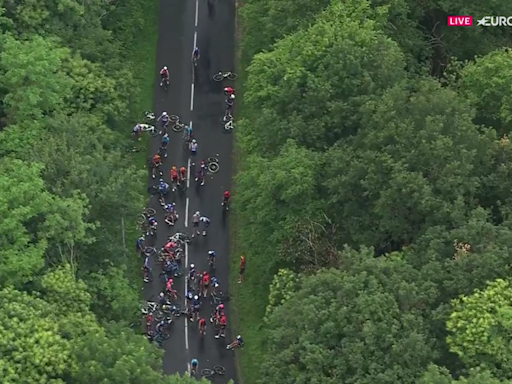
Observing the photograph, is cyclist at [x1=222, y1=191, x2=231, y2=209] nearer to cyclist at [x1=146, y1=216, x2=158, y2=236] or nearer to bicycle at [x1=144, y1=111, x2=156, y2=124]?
→ cyclist at [x1=146, y1=216, x2=158, y2=236]

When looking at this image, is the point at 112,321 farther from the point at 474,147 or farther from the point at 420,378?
the point at 474,147

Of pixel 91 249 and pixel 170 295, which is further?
pixel 170 295

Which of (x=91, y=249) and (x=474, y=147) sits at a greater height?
(x=474, y=147)

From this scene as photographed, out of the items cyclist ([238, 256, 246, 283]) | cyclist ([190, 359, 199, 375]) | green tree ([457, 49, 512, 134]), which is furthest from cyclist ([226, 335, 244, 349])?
green tree ([457, 49, 512, 134])

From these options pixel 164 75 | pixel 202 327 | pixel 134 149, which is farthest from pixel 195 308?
pixel 164 75

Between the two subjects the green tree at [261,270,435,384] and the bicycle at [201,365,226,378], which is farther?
the bicycle at [201,365,226,378]

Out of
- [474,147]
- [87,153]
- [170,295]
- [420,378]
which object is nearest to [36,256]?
[87,153]

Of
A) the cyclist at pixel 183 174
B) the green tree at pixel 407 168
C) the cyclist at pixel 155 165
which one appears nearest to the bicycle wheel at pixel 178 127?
the cyclist at pixel 155 165

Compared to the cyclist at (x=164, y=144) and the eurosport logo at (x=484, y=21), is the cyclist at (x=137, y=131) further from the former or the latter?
the eurosport logo at (x=484, y=21)
